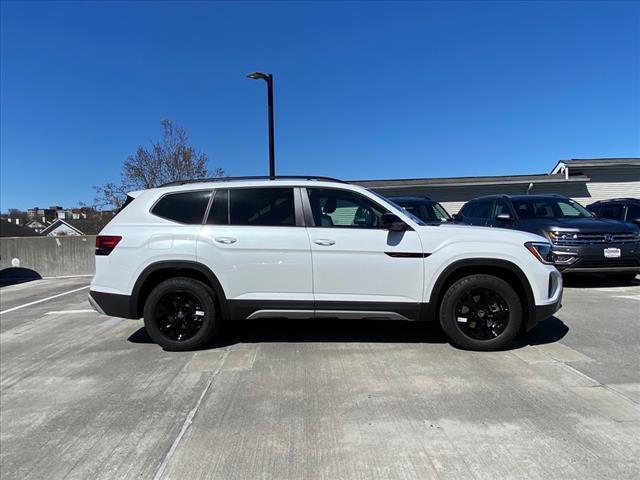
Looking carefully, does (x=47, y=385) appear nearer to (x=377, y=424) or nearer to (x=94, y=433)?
(x=94, y=433)

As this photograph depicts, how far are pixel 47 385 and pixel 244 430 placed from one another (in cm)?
242

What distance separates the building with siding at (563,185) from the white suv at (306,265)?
1726 cm

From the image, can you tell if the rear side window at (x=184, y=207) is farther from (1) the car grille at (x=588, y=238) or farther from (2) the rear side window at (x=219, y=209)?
(1) the car grille at (x=588, y=238)

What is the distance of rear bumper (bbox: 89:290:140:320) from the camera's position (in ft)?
16.3

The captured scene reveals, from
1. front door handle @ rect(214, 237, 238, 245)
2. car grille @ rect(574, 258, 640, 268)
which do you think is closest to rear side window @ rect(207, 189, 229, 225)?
front door handle @ rect(214, 237, 238, 245)

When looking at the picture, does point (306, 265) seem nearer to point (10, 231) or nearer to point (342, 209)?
point (342, 209)

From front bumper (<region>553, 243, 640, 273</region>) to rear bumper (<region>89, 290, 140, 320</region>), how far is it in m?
6.75

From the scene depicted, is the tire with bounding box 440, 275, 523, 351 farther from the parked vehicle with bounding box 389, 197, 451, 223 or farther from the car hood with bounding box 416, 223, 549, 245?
the parked vehicle with bounding box 389, 197, 451, 223

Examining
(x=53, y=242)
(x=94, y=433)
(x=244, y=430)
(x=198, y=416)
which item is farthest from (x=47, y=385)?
(x=53, y=242)

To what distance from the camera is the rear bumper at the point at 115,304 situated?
4.97m

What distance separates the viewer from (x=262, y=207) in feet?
16.4

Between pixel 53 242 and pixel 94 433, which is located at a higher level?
pixel 53 242

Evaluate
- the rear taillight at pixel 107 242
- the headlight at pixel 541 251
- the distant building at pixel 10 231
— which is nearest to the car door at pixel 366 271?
the headlight at pixel 541 251

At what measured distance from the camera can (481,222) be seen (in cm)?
1001
